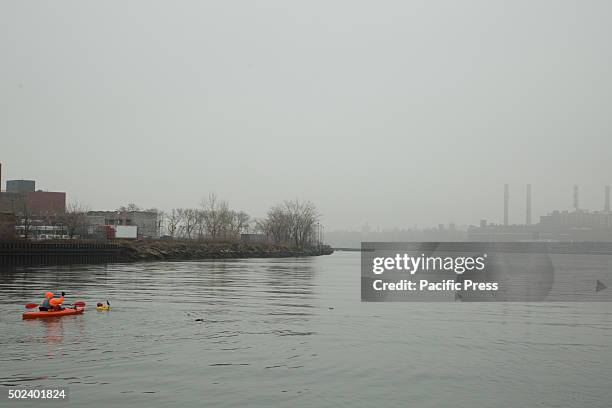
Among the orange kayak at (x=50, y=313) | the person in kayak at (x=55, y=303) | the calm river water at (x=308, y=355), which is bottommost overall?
the calm river water at (x=308, y=355)

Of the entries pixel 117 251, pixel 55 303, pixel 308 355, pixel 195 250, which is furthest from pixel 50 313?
pixel 195 250

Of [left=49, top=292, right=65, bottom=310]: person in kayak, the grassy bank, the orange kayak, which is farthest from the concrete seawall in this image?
[left=49, top=292, right=65, bottom=310]: person in kayak

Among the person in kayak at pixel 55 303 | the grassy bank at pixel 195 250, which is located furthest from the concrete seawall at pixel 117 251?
the person in kayak at pixel 55 303

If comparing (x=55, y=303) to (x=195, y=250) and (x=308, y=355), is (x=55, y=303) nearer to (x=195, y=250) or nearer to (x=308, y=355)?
(x=308, y=355)

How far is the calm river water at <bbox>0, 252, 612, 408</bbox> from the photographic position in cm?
Answer: 1789

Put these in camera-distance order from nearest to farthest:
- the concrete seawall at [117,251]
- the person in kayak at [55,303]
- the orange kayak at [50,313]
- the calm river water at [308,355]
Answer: the calm river water at [308,355] → the orange kayak at [50,313] → the person in kayak at [55,303] → the concrete seawall at [117,251]

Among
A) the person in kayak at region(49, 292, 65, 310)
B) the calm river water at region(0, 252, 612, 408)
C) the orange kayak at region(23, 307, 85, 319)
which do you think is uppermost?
the person in kayak at region(49, 292, 65, 310)

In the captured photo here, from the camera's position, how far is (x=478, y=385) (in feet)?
63.8

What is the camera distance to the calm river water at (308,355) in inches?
704

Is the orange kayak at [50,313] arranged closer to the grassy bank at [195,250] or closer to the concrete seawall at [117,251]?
the concrete seawall at [117,251]

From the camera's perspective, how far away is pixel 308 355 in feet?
76.8

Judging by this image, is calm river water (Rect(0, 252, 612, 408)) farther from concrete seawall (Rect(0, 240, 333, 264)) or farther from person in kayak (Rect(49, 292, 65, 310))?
concrete seawall (Rect(0, 240, 333, 264))

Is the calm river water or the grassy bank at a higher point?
the grassy bank

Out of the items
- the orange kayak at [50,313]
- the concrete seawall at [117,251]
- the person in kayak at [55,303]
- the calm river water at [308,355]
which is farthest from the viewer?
the concrete seawall at [117,251]
